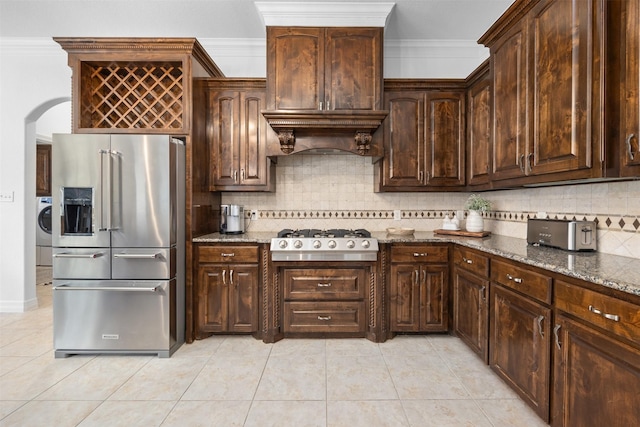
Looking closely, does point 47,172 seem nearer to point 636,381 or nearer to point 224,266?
point 224,266

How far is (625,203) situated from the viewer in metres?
1.93

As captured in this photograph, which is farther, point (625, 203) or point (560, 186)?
point (560, 186)

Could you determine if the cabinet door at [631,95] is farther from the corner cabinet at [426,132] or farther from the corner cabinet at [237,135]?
the corner cabinet at [237,135]

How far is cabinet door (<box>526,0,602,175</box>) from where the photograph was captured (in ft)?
5.38

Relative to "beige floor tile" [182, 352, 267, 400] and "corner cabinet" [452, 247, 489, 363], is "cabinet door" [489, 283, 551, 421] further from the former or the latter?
"beige floor tile" [182, 352, 267, 400]

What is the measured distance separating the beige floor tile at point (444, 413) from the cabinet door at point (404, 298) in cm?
93

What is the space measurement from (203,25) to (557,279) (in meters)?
3.63

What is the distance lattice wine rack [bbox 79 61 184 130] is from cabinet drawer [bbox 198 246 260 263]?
1113mm

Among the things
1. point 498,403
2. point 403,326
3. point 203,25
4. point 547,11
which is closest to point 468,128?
point 547,11

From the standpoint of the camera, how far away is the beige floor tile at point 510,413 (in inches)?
70.9

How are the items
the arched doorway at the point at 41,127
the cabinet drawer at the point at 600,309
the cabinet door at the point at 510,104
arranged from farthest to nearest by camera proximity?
the arched doorway at the point at 41,127 < the cabinet door at the point at 510,104 < the cabinet drawer at the point at 600,309

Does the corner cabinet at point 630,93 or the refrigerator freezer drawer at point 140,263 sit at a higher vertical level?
the corner cabinet at point 630,93

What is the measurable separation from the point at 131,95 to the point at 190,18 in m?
0.94

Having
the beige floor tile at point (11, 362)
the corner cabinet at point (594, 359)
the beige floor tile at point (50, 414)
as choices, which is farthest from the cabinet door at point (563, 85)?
the beige floor tile at point (11, 362)
